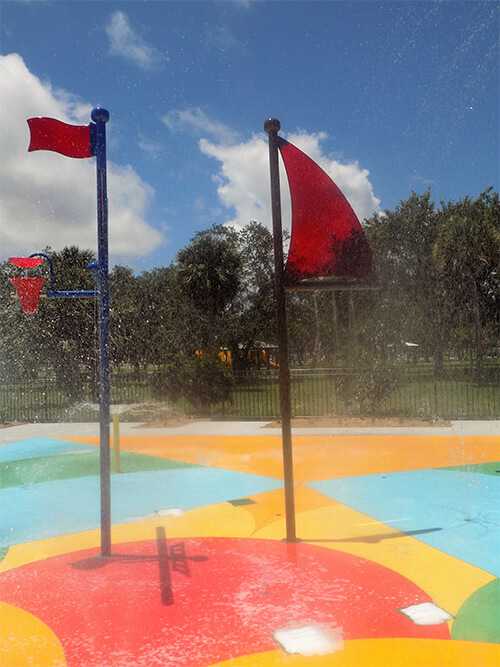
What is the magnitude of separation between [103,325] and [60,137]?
176 centimetres

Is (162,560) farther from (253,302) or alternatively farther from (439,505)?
(253,302)

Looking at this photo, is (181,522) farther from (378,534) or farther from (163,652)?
(163,652)

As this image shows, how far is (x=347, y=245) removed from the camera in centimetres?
539

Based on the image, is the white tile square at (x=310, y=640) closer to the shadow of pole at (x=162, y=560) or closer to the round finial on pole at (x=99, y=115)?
the shadow of pole at (x=162, y=560)

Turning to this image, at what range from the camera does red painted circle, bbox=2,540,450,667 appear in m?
3.38

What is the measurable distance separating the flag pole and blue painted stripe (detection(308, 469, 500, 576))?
1366mm

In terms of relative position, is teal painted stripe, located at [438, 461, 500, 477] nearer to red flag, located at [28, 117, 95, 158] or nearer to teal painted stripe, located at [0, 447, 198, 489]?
teal painted stripe, located at [0, 447, 198, 489]

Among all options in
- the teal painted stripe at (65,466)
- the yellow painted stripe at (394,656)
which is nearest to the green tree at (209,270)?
the teal painted stripe at (65,466)

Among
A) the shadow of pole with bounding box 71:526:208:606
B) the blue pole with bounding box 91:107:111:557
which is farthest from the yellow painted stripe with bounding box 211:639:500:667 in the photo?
the blue pole with bounding box 91:107:111:557

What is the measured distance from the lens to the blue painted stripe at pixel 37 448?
36.4 feet

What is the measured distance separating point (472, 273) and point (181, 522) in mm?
26661

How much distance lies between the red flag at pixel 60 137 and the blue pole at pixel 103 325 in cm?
11

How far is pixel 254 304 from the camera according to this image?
133 feet

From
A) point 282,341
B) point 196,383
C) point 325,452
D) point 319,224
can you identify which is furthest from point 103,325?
point 196,383
